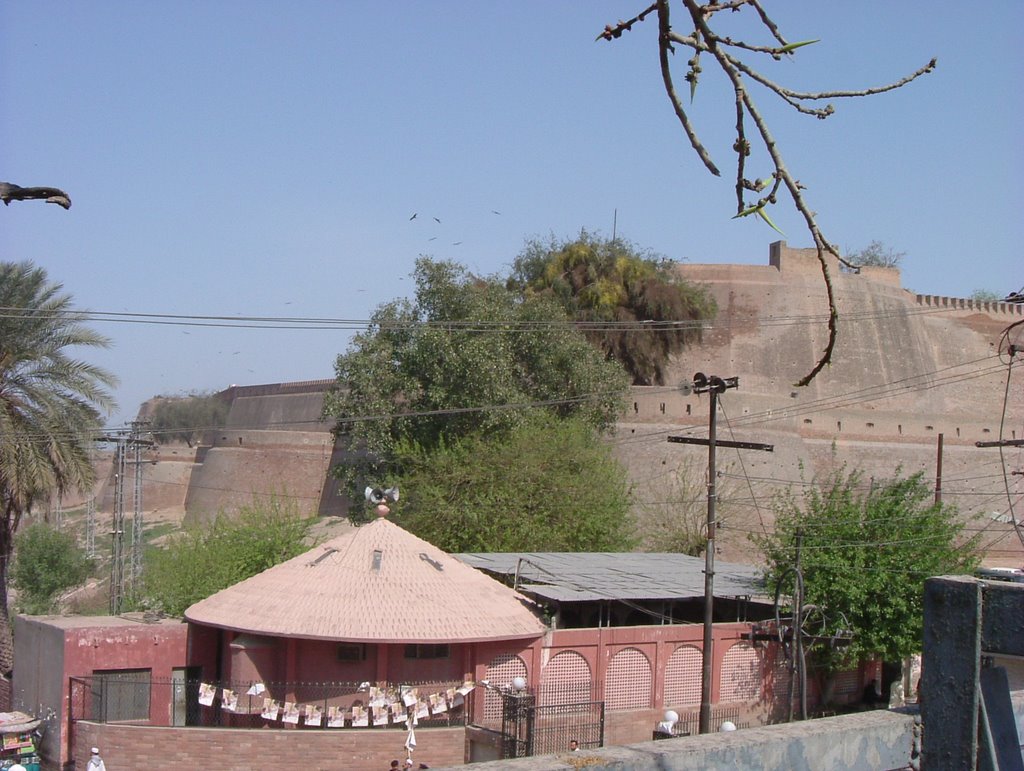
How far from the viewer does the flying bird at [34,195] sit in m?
3.74

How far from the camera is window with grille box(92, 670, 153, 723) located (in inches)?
607

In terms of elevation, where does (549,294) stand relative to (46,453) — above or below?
above

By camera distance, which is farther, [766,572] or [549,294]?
[549,294]

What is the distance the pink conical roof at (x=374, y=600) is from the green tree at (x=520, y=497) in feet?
25.9

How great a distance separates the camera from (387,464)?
100 feet

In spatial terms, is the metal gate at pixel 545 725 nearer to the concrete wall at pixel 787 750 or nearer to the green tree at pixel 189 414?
the concrete wall at pixel 787 750

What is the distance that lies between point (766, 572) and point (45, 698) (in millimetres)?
11985

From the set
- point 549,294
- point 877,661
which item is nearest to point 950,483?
point 549,294

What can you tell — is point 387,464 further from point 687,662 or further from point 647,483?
point 687,662

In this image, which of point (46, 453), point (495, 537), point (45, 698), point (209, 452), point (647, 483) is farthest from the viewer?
point (209, 452)

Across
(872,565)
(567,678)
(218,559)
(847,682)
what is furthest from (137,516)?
(872,565)

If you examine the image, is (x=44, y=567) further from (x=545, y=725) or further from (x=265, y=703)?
(x=545, y=725)

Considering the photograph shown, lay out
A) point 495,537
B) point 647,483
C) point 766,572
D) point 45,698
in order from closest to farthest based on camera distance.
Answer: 1. point 45,698
2. point 766,572
3. point 495,537
4. point 647,483

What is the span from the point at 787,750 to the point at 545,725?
1293 centimetres
